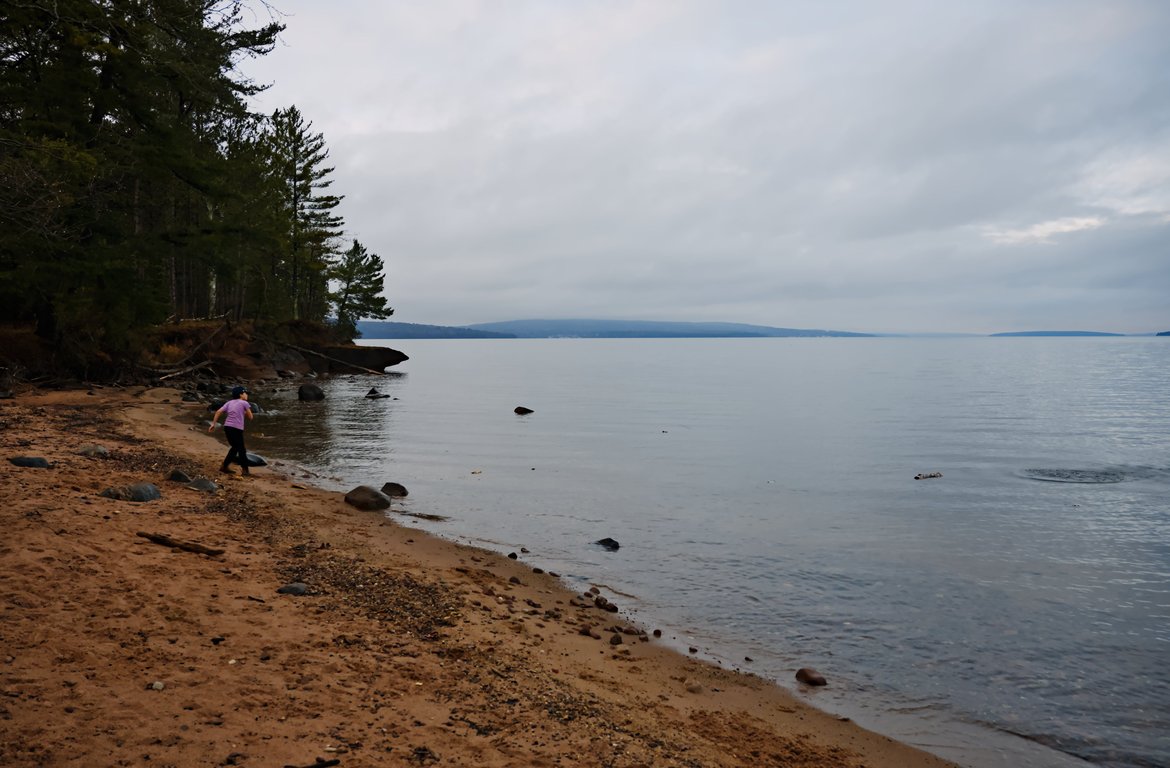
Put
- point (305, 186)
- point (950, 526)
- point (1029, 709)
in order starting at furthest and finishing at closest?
point (305, 186) < point (950, 526) < point (1029, 709)

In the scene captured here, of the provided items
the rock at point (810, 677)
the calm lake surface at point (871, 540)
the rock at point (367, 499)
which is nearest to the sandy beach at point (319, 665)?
the rock at point (810, 677)

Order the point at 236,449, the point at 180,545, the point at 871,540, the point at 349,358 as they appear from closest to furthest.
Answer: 1. the point at 180,545
2. the point at 871,540
3. the point at 236,449
4. the point at 349,358

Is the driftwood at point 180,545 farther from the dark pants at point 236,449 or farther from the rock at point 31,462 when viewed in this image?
the dark pants at point 236,449

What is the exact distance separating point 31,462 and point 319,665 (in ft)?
32.3

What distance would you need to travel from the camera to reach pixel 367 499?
52.7 feet

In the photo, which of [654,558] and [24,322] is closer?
[654,558]

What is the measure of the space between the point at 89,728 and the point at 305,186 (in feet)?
230

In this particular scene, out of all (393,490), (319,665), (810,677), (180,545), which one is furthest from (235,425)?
(810,677)

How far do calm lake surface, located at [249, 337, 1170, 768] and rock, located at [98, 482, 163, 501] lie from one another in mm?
4820

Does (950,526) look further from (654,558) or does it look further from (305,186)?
(305,186)

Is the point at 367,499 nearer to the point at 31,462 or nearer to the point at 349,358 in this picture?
the point at 31,462

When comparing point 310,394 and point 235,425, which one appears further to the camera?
point 310,394

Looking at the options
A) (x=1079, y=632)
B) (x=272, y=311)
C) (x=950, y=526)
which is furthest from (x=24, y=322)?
(x=1079, y=632)

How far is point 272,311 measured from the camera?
6131 cm
